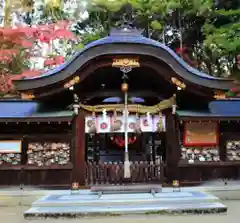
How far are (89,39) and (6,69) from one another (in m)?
6.23

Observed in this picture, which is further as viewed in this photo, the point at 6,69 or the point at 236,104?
the point at 6,69

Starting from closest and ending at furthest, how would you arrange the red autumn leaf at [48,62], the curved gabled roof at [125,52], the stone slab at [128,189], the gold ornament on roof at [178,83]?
the stone slab at [128,189]
the curved gabled roof at [125,52]
the gold ornament on roof at [178,83]
the red autumn leaf at [48,62]

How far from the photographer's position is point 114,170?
9625 mm

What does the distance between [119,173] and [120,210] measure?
7.92 feet

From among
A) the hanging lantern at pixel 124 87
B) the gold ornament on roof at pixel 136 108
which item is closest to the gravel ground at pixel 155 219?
the gold ornament on roof at pixel 136 108

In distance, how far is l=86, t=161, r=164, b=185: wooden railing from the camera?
31.6 feet

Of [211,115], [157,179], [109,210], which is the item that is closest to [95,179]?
[157,179]

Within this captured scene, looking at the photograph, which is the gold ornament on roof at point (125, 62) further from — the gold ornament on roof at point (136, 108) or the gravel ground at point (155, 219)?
the gravel ground at point (155, 219)

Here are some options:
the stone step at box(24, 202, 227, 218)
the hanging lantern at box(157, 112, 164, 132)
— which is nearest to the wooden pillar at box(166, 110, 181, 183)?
the hanging lantern at box(157, 112, 164, 132)

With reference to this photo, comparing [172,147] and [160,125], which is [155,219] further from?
[160,125]

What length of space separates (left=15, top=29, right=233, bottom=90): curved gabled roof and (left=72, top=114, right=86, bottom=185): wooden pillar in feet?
4.67

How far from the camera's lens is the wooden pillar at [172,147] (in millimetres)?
9648

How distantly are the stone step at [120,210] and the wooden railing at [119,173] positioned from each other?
2.09 metres

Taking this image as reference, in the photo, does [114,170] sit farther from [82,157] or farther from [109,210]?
[109,210]
